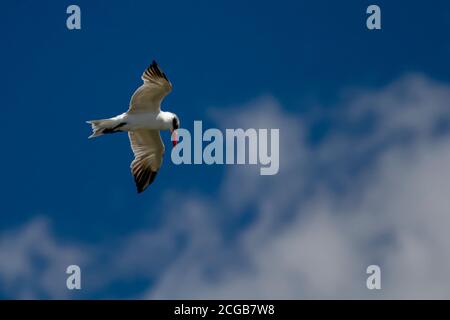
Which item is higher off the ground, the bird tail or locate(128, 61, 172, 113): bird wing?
locate(128, 61, 172, 113): bird wing

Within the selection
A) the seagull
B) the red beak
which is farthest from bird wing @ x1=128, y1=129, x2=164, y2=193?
the red beak

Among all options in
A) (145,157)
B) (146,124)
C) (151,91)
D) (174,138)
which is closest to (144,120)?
(146,124)

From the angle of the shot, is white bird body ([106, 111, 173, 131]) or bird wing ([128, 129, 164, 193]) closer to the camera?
white bird body ([106, 111, 173, 131])

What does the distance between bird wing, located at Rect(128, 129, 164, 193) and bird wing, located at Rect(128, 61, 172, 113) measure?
2.91 ft

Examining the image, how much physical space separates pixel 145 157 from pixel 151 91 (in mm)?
1523

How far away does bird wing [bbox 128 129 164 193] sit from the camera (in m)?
17.8

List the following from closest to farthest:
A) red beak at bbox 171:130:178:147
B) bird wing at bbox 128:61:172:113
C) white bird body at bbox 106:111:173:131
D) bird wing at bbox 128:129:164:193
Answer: bird wing at bbox 128:61:172:113
white bird body at bbox 106:111:173:131
red beak at bbox 171:130:178:147
bird wing at bbox 128:129:164:193

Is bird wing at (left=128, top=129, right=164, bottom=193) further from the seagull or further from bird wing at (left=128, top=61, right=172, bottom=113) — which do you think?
bird wing at (left=128, top=61, right=172, bottom=113)

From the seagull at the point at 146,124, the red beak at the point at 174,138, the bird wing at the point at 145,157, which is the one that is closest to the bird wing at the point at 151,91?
the seagull at the point at 146,124

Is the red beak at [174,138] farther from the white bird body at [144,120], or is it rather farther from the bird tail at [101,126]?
the bird tail at [101,126]
